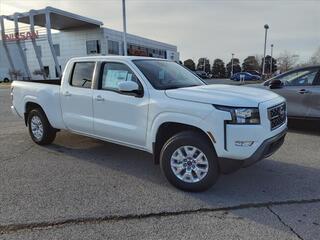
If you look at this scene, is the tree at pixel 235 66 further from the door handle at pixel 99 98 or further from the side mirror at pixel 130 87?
the side mirror at pixel 130 87

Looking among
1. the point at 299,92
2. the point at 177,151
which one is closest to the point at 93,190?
the point at 177,151

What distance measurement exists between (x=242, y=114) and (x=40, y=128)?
14.7 feet

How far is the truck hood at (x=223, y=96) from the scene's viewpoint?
4172mm

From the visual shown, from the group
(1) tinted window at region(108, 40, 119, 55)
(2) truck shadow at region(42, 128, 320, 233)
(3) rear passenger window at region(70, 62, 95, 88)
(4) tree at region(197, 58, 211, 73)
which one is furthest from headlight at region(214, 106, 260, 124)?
(4) tree at region(197, 58, 211, 73)

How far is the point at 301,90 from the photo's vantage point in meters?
7.87

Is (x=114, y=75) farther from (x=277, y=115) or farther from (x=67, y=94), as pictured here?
(x=277, y=115)

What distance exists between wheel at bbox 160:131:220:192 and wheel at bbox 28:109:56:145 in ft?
10.3

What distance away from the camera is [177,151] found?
4.56m

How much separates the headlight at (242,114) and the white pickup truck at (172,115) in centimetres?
1

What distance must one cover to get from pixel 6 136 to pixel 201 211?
5851 mm

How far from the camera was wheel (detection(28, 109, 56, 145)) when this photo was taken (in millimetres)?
6773

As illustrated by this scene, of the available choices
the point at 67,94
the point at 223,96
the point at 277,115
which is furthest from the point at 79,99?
the point at 277,115

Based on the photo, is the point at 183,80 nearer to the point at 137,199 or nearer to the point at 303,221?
the point at 137,199

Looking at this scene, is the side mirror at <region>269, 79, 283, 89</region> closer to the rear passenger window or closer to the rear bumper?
the rear bumper
